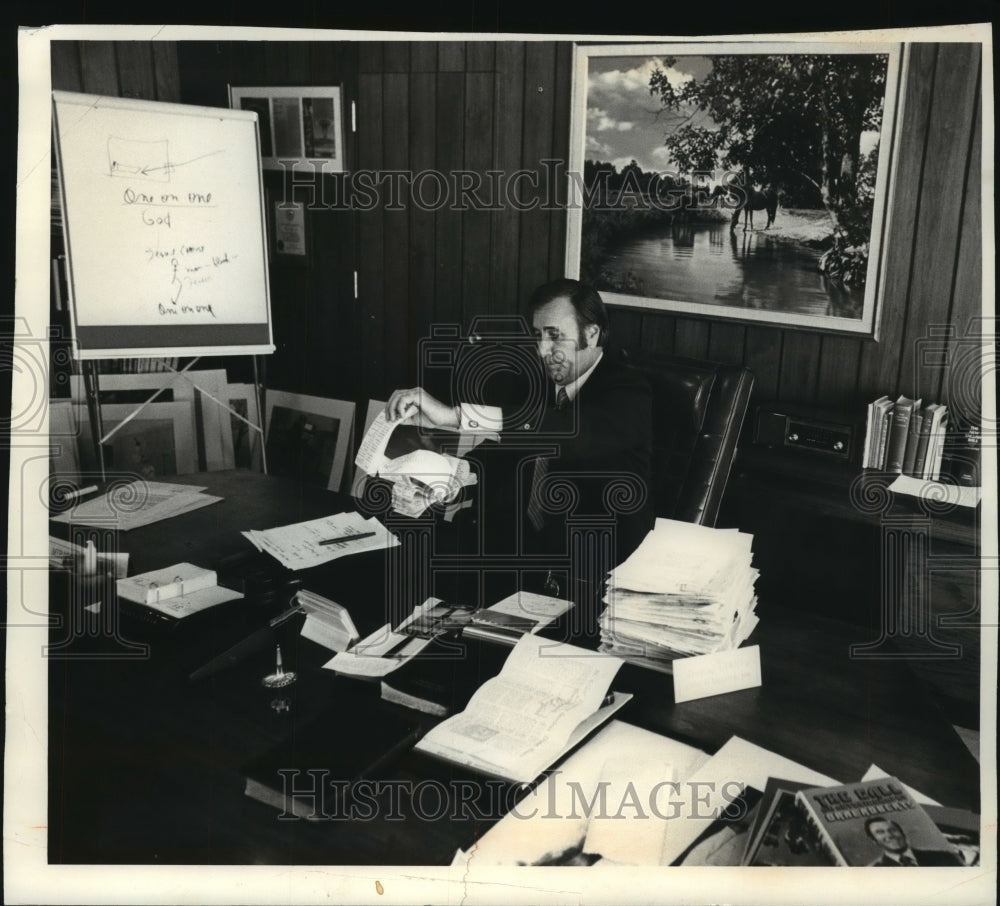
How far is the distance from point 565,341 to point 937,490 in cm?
108

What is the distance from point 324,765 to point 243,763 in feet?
0.41

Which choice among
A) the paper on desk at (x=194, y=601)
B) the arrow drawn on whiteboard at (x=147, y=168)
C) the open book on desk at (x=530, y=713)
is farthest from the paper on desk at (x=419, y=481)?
the arrow drawn on whiteboard at (x=147, y=168)

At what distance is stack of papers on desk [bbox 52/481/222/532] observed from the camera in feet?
7.03

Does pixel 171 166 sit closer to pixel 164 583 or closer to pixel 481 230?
pixel 481 230

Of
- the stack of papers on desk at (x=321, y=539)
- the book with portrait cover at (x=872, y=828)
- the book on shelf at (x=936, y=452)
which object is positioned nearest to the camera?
the book with portrait cover at (x=872, y=828)

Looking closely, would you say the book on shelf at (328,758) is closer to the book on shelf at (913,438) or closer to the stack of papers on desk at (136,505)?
the stack of papers on desk at (136,505)

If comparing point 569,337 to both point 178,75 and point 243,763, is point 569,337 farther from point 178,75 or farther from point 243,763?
point 178,75

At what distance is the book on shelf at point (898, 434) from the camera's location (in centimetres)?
249

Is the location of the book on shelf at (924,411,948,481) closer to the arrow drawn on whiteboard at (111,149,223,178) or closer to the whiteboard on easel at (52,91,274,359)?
A: the whiteboard on easel at (52,91,274,359)

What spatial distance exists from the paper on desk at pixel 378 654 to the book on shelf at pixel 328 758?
101 mm

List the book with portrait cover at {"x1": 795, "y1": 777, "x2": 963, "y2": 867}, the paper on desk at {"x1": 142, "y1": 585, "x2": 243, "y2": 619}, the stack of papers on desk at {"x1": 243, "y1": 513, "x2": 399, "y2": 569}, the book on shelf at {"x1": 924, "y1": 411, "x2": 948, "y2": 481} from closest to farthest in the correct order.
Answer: the book with portrait cover at {"x1": 795, "y1": 777, "x2": 963, "y2": 867} → the paper on desk at {"x1": 142, "y1": 585, "x2": 243, "y2": 619} → the stack of papers on desk at {"x1": 243, "y1": 513, "x2": 399, "y2": 569} → the book on shelf at {"x1": 924, "y1": 411, "x2": 948, "y2": 481}

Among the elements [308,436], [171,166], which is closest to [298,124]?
[171,166]

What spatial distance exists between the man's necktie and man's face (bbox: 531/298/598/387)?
4 centimetres

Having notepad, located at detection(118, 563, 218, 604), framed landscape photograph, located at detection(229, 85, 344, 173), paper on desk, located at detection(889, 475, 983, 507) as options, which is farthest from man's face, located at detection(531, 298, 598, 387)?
framed landscape photograph, located at detection(229, 85, 344, 173)
